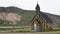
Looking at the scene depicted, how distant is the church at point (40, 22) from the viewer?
381 cm

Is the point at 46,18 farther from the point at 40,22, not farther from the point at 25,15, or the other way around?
the point at 25,15

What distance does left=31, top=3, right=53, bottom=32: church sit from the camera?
3.81m

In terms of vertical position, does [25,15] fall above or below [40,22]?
above

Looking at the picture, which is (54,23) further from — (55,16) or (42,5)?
(42,5)

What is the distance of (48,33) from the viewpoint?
12.4ft

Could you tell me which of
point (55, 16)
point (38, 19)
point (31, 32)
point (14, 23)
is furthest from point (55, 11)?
point (14, 23)

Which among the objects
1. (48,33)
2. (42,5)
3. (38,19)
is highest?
(42,5)

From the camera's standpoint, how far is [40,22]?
3.83 m

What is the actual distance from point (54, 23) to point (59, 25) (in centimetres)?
12

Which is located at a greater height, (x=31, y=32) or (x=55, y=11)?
(x=55, y=11)

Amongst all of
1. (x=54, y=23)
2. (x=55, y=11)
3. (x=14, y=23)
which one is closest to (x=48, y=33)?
(x=54, y=23)

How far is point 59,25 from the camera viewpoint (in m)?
3.83

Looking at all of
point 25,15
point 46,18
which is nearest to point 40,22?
point 46,18

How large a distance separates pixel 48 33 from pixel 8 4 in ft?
3.49
